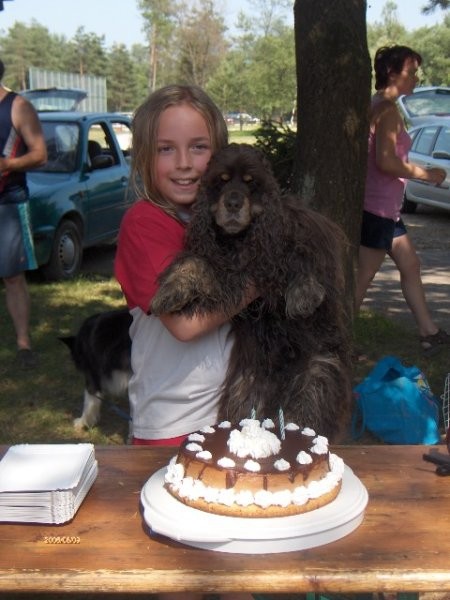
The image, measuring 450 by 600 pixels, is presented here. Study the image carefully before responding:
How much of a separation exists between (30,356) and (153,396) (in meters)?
3.84

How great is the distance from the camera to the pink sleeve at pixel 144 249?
2.29 metres

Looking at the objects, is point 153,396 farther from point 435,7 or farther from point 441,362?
point 435,7

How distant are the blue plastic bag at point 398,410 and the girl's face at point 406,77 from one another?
2.24 metres

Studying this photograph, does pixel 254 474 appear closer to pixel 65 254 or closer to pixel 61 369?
pixel 61 369

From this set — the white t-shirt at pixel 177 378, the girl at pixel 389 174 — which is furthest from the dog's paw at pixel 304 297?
the girl at pixel 389 174

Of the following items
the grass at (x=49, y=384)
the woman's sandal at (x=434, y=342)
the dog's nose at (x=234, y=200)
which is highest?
the dog's nose at (x=234, y=200)

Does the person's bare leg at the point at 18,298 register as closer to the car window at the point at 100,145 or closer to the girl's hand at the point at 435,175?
the girl's hand at the point at 435,175

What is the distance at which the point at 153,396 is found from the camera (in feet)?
7.70

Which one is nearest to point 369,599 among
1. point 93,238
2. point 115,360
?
point 115,360

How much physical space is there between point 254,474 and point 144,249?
2.89 ft

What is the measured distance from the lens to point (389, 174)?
18.1 ft

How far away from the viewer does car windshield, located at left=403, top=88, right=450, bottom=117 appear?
1842 centimetres

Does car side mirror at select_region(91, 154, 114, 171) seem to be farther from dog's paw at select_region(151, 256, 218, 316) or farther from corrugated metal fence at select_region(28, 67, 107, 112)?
corrugated metal fence at select_region(28, 67, 107, 112)

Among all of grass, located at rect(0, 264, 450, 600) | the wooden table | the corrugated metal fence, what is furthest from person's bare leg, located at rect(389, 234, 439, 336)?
the corrugated metal fence
